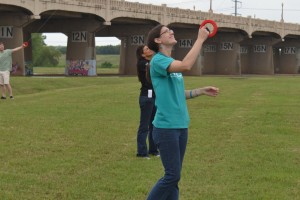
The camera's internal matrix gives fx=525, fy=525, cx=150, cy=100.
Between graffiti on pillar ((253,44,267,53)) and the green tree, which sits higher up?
graffiti on pillar ((253,44,267,53))

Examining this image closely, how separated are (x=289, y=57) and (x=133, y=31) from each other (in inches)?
1572

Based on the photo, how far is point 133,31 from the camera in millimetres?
58875

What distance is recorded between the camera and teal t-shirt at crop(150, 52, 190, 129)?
504cm

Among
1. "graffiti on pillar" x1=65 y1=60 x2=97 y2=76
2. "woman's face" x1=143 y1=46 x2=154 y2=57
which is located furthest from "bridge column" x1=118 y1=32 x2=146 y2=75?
"woman's face" x1=143 y1=46 x2=154 y2=57

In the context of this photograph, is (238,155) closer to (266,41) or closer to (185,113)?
(185,113)

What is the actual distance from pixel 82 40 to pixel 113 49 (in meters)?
136

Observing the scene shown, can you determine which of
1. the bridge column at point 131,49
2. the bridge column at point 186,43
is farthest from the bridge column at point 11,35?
the bridge column at point 186,43

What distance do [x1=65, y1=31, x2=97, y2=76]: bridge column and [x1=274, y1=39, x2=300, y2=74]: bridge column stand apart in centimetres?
4517

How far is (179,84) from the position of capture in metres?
5.13

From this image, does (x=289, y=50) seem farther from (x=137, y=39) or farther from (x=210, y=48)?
(x=137, y=39)

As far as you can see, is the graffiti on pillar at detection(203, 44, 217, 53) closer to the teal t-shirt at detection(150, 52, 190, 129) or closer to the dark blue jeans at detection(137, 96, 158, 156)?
the dark blue jeans at detection(137, 96, 158, 156)

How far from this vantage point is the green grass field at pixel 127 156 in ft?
22.2

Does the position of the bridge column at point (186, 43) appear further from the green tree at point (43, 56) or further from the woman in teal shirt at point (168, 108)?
the green tree at point (43, 56)

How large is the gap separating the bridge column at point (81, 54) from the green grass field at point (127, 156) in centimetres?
3558
